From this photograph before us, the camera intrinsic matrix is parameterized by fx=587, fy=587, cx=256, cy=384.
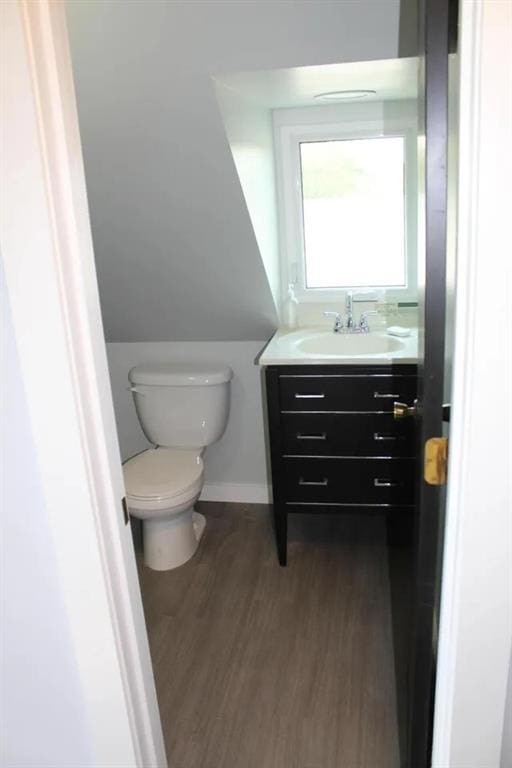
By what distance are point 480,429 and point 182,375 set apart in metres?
1.91

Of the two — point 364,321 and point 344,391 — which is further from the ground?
point 364,321

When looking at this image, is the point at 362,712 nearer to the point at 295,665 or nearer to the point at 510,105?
the point at 295,665

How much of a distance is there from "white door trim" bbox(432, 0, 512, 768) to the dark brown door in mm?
125

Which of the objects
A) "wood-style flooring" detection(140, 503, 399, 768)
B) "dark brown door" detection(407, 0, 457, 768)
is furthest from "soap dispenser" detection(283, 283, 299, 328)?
"dark brown door" detection(407, 0, 457, 768)

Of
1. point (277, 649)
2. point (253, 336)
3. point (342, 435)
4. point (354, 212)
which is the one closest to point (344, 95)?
point (354, 212)

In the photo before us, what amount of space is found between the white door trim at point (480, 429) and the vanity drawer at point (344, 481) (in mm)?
1297

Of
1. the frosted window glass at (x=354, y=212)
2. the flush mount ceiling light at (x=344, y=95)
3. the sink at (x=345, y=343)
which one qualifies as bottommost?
the sink at (x=345, y=343)

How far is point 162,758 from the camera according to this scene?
51.7 inches

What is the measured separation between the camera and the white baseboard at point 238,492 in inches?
120

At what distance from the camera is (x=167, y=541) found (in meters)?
2.55

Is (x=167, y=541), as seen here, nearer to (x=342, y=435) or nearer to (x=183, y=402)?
(x=183, y=402)

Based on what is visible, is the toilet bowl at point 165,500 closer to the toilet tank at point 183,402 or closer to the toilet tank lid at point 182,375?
the toilet tank at point 183,402

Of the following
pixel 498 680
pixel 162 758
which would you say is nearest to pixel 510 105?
pixel 498 680

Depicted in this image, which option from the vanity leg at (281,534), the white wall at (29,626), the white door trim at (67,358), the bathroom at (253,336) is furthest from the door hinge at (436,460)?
the vanity leg at (281,534)
